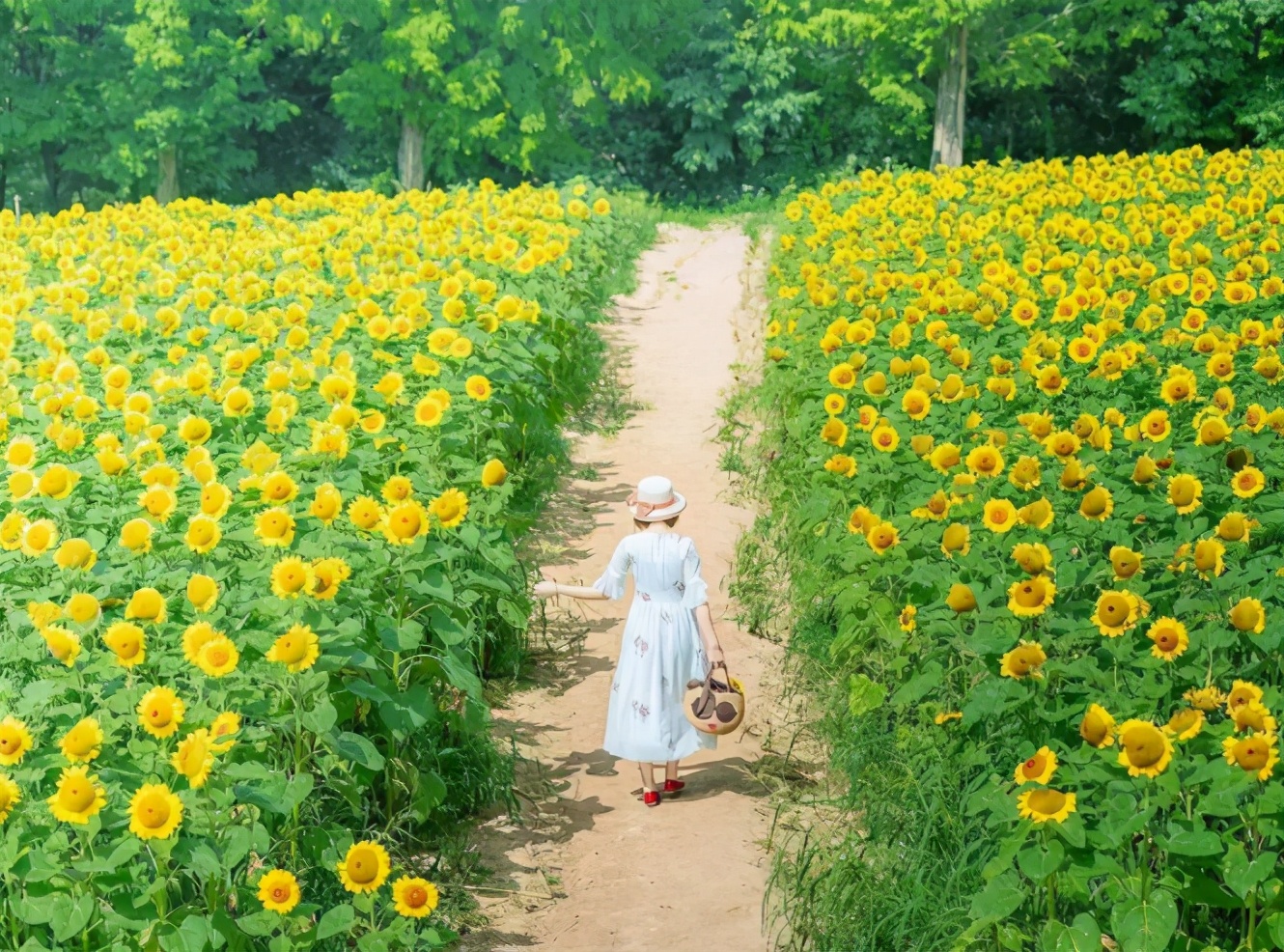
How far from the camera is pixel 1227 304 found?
8.19 meters

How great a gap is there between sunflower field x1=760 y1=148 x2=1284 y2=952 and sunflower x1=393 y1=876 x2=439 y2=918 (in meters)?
1.15

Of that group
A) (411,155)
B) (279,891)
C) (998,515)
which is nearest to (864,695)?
(998,515)

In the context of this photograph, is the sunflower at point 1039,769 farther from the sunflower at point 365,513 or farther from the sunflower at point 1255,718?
the sunflower at point 365,513

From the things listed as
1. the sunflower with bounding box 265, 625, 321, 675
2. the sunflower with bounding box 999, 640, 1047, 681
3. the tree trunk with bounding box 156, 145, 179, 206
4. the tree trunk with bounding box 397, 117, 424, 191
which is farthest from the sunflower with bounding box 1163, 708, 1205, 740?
the tree trunk with bounding box 156, 145, 179, 206

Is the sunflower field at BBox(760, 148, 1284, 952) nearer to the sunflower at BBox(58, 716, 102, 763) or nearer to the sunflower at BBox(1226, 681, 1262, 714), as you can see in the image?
the sunflower at BBox(1226, 681, 1262, 714)

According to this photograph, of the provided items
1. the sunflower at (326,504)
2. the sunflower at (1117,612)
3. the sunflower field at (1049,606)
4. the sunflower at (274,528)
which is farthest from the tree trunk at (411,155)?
the sunflower at (1117,612)

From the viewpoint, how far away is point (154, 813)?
3643 mm

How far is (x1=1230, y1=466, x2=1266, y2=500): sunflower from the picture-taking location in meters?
5.05

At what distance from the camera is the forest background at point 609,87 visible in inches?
974

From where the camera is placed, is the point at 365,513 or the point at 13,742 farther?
the point at 365,513

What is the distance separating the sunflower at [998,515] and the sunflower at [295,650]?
2179 mm

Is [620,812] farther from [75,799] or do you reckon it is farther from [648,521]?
[75,799]

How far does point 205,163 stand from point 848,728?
24105 millimetres

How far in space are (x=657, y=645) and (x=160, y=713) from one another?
2261 millimetres
